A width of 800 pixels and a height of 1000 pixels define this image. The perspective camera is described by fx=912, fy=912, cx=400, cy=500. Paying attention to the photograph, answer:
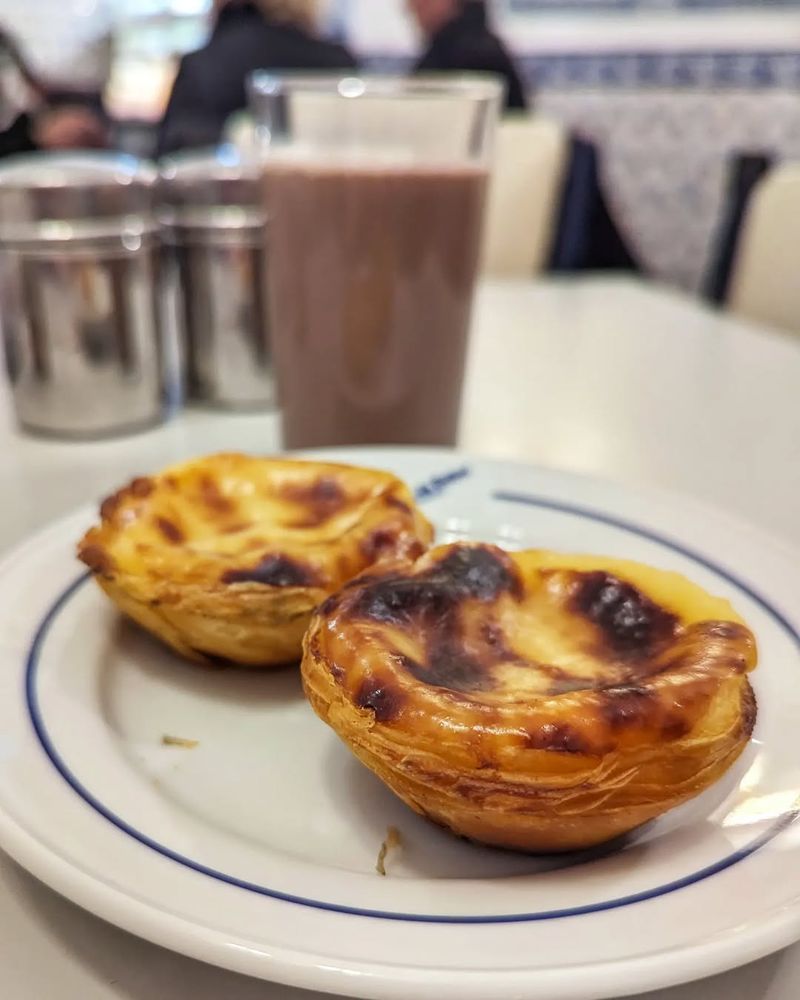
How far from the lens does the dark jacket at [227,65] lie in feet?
9.86

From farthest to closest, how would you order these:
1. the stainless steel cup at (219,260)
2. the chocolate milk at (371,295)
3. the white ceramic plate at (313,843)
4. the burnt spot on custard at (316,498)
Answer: the stainless steel cup at (219,260)
the chocolate milk at (371,295)
the burnt spot on custard at (316,498)
the white ceramic plate at (313,843)

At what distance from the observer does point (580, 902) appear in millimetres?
406

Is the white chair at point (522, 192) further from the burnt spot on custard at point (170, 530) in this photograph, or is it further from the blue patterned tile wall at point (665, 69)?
the burnt spot on custard at point (170, 530)

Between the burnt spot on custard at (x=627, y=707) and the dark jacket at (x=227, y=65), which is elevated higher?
the burnt spot on custard at (x=627, y=707)

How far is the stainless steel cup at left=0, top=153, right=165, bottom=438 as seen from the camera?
1.01 metres

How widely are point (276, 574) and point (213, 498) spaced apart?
6.3 inches

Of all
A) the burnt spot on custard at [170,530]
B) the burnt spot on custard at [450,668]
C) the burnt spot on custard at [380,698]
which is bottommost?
the burnt spot on custard at [170,530]

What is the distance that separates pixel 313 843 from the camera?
481 millimetres

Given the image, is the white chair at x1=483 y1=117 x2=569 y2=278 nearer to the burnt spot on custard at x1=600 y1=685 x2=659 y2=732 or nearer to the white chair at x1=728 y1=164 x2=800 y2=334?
the white chair at x1=728 y1=164 x2=800 y2=334

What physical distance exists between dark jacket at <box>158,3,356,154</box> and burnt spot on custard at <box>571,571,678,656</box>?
2.77 meters

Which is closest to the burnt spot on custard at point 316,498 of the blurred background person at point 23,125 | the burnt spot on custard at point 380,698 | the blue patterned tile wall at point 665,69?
the burnt spot on custard at point 380,698

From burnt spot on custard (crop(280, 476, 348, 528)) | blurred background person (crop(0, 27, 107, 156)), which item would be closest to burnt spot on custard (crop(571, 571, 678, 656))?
burnt spot on custard (crop(280, 476, 348, 528))

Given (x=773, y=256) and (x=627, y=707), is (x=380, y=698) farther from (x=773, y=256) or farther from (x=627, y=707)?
(x=773, y=256)

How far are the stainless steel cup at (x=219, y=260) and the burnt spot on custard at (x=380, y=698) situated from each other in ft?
2.54
